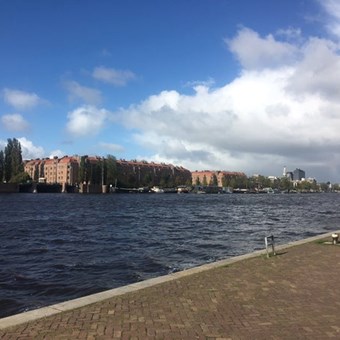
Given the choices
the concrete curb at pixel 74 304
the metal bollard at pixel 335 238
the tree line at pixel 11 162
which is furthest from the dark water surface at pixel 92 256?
the tree line at pixel 11 162

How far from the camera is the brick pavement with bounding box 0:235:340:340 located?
317 inches

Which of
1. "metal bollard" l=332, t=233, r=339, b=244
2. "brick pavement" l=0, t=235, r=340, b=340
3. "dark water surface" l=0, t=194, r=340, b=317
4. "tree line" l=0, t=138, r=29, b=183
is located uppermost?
"tree line" l=0, t=138, r=29, b=183

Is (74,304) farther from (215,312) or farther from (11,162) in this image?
(11,162)

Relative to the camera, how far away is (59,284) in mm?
16781

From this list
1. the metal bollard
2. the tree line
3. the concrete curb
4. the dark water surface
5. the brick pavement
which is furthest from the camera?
the tree line

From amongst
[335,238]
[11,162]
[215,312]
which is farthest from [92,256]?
[11,162]

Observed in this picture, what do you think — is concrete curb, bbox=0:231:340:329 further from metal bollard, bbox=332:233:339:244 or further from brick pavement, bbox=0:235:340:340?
metal bollard, bbox=332:233:339:244

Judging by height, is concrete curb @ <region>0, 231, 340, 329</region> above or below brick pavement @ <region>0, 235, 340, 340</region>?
above

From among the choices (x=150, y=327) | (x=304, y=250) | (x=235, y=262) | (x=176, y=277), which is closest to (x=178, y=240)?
(x=304, y=250)

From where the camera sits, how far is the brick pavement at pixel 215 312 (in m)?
8.05

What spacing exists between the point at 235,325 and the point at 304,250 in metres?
11.2

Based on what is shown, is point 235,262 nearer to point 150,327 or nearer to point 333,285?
point 333,285

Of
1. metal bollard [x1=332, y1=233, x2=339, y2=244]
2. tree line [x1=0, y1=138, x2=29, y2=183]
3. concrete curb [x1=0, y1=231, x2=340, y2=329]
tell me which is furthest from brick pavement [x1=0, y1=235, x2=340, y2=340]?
tree line [x1=0, y1=138, x2=29, y2=183]

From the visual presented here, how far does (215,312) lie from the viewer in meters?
9.41
